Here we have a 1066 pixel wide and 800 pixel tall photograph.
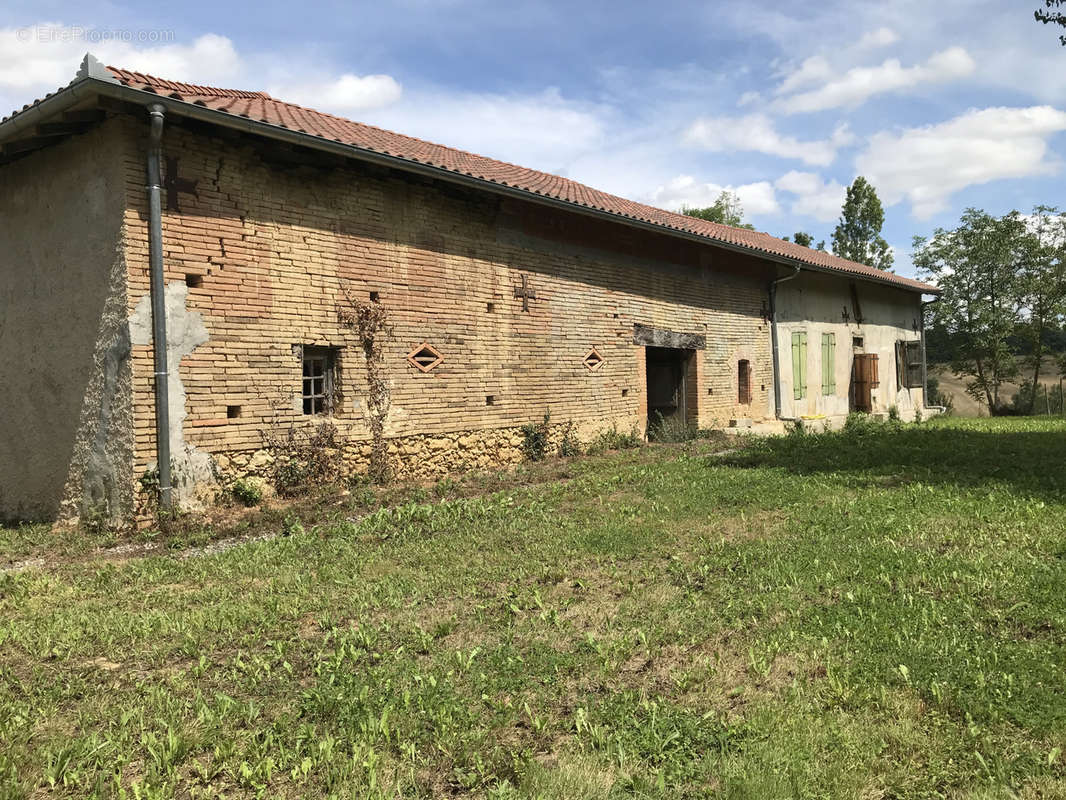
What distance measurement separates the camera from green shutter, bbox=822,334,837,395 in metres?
16.8

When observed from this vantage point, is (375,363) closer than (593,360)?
Yes

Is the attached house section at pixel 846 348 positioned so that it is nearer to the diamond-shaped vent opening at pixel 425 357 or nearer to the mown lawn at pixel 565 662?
the diamond-shaped vent opening at pixel 425 357

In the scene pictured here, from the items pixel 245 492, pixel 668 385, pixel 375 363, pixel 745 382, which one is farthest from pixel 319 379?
pixel 745 382

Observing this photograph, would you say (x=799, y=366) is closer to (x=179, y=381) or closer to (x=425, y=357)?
(x=425, y=357)

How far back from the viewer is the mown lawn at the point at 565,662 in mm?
2451

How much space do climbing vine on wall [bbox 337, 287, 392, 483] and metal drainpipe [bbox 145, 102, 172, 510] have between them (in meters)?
2.00

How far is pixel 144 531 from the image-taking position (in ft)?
20.5

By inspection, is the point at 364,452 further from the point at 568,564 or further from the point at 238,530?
the point at 568,564

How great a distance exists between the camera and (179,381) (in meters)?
6.59

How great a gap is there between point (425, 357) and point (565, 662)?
5950mm

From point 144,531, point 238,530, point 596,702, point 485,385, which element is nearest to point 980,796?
point 596,702

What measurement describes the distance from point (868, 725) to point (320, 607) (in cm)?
306

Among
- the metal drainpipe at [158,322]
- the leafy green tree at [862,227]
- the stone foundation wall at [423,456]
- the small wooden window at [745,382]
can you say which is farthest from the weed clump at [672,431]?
the leafy green tree at [862,227]

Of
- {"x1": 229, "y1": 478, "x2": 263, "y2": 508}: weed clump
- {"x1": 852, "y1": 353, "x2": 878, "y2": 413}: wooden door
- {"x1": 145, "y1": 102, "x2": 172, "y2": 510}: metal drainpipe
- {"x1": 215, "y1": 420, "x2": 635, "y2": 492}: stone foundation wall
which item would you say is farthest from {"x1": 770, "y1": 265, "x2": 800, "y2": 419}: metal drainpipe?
{"x1": 145, "y1": 102, "x2": 172, "y2": 510}: metal drainpipe
